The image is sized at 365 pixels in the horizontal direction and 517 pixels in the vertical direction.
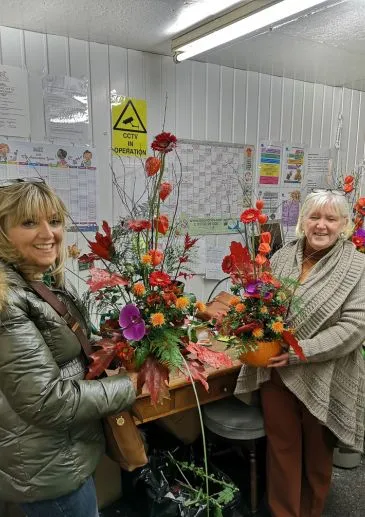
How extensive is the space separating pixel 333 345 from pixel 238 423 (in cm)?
65

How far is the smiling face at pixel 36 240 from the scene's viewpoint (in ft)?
→ 3.56

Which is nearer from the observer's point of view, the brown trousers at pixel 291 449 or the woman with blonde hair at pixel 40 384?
the woman with blonde hair at pixel 40 384

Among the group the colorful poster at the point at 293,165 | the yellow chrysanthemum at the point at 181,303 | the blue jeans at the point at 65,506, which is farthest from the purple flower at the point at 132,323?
the colorful poster at the point at 293,165

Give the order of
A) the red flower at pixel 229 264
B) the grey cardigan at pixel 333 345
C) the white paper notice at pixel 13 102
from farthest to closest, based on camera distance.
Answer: the white paper notice at pixel 13 102
the grey cardigan at pixel 333 345
the red flower at pixel 229 264

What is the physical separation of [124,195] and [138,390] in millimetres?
1323

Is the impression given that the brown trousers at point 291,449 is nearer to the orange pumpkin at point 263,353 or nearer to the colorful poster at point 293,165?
the orange pumpkin at point 263,353

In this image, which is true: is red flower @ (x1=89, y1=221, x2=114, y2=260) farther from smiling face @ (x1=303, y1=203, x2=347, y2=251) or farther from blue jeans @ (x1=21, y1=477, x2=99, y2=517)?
smiling face @ (x1=303, y1=203, x2=347, y2=251)

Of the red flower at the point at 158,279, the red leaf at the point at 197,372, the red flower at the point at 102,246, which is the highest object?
the red flower at the point at 102,246

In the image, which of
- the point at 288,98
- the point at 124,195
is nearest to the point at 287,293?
the point at 124,195

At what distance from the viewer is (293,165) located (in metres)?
2.99

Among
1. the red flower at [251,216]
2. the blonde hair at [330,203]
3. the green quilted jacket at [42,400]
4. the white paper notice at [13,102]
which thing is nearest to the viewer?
the green quilted jacket at [42,400]

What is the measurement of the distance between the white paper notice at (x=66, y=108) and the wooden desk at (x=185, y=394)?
1301mm

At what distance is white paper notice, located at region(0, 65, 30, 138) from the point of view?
6.05ft

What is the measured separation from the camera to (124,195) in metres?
2.26
